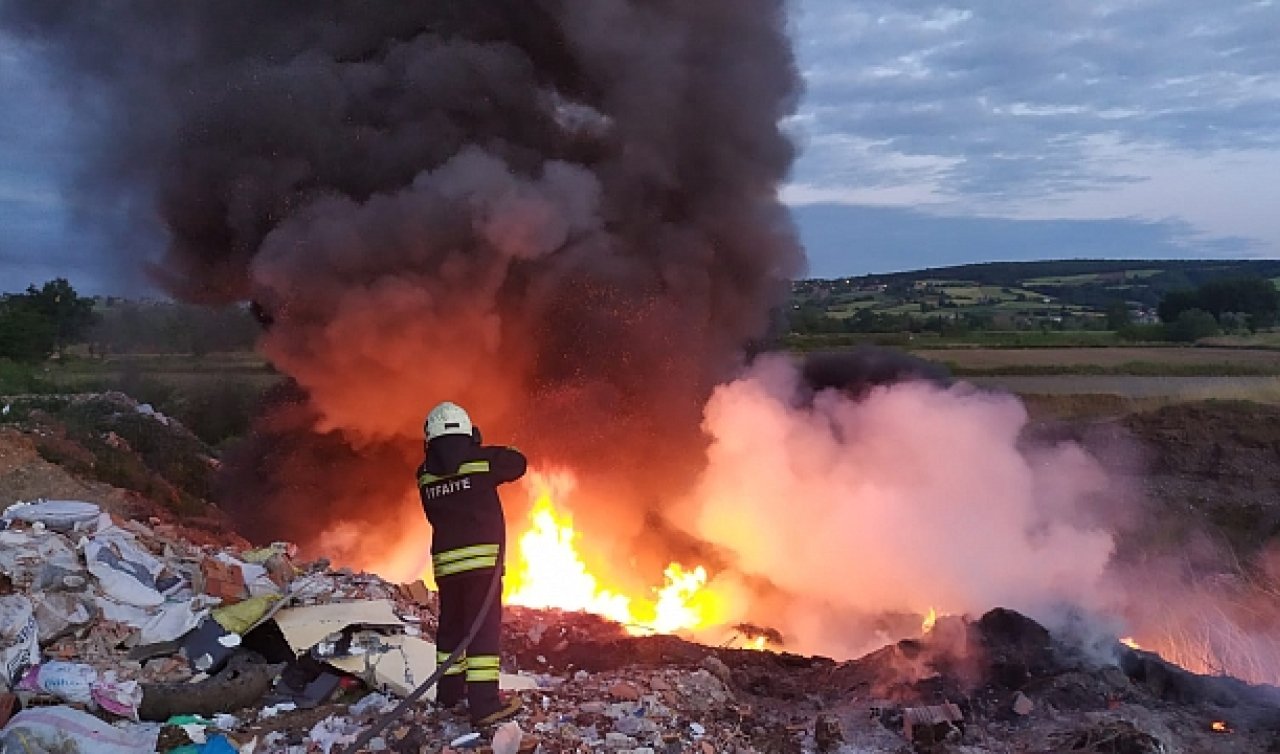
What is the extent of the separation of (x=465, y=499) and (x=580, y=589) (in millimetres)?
5879

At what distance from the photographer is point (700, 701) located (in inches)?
330

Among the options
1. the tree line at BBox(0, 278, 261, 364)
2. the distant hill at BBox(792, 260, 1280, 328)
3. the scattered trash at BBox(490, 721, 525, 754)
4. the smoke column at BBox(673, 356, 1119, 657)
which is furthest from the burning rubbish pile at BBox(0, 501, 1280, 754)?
the distant hill at BBox(792, 260, 1280, 328)

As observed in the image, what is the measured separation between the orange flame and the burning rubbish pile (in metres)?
1.72

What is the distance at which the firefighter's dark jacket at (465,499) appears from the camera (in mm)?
7020

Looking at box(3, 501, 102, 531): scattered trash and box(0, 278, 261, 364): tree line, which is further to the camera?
box(0, 278, 261, 364): tree line

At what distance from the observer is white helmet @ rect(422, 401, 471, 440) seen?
7.11 metres

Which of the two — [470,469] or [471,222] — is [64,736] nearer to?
[470,469]

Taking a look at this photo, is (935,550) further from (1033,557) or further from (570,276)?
(570,276)

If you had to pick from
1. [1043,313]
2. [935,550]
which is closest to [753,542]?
[935,550]

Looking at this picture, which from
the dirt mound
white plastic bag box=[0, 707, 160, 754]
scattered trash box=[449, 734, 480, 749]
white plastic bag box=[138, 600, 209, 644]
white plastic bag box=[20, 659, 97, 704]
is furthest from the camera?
the dirt mound

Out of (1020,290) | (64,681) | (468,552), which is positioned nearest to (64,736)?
(64,681)

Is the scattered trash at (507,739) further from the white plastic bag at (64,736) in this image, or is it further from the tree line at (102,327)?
the tree line at (102,327)

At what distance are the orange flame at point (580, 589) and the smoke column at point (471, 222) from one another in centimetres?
156

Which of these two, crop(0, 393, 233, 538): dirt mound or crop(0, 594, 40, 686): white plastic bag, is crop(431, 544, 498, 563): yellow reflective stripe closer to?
crop(0, 594, 40, 686): white plastic bag
